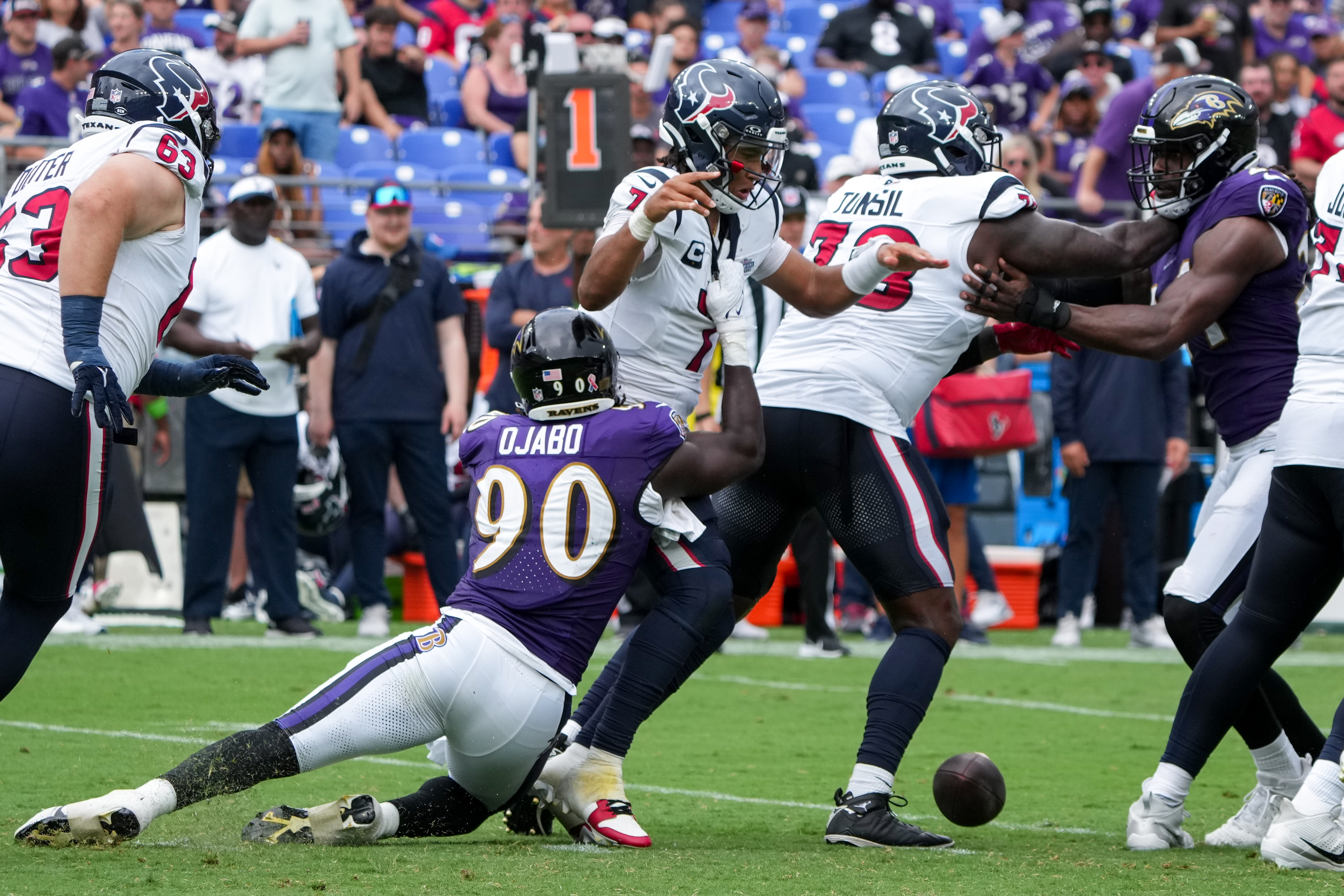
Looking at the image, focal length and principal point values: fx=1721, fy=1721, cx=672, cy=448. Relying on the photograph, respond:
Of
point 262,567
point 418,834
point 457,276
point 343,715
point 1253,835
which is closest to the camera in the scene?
point 343,715

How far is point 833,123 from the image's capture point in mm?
15148

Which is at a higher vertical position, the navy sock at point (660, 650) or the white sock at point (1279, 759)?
the navy sock at point (660, 650)

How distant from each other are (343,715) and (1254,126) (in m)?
2.90

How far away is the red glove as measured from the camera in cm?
482

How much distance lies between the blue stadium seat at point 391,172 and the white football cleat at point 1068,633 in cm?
560

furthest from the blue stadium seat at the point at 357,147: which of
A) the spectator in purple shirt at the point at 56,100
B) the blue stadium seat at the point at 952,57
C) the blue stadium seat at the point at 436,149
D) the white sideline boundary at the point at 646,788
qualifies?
the white sideline boundary at the point at 646,788

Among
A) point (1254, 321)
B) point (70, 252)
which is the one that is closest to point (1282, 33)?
point (1254, 321)

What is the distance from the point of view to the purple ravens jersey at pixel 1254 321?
459 cm

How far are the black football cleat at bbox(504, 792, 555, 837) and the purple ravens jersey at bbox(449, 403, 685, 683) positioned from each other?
47 cm

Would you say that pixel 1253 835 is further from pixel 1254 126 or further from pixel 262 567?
pixel 262 567

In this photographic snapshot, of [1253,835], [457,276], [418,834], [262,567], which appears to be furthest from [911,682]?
[457,276]

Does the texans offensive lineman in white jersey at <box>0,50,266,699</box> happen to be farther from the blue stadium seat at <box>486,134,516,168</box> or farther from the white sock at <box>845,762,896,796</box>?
the blue stadium seat at <box>486,134,516,168</box>

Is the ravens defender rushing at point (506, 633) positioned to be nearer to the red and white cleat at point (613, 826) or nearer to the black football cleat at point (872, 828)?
the red and white cleat at point (613, 826)

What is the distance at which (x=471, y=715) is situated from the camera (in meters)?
4.02
